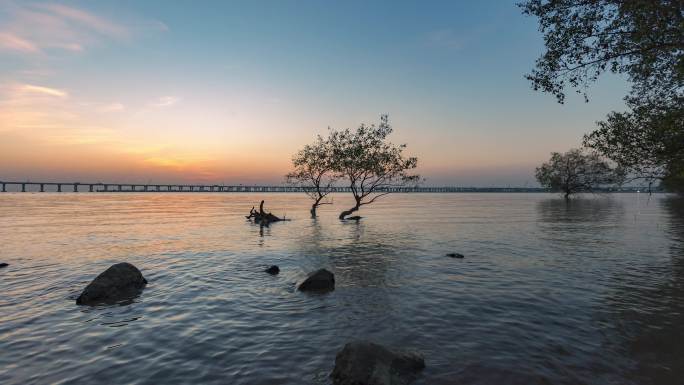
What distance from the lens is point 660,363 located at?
10109mm

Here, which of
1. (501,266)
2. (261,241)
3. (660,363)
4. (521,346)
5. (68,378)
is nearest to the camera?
(68,378)

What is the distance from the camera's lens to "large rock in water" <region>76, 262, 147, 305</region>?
1598 centimetres

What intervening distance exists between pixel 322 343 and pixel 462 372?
4.23 m

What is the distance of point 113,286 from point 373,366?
44.7 ft

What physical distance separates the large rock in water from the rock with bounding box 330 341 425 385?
1203cm

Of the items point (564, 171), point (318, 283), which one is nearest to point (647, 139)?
point (318, 283)

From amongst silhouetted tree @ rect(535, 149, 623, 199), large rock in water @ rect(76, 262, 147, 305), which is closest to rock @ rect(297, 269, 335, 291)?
large rock in water @ rect(76, 262, 147, 305)

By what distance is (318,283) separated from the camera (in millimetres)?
18422

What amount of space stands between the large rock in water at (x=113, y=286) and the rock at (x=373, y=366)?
1203cm

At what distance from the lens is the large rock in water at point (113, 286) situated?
16.0 meters

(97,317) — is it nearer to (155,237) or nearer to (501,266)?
(501,266)

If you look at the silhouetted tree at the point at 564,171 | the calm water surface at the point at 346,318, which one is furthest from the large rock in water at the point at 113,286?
the silhouetted tree at the point at 564,171

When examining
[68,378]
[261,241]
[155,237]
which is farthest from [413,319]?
[155,237]

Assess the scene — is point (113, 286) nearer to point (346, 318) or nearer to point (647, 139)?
point (346, 318)
